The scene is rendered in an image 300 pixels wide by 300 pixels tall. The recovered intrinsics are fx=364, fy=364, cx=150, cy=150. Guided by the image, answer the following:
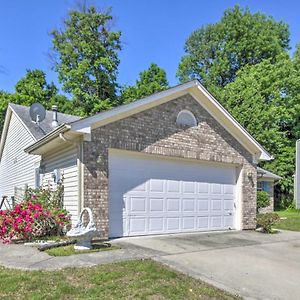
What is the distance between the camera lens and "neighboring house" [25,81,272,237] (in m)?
9.56

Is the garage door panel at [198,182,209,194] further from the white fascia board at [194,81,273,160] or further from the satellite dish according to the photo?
the satellite dish

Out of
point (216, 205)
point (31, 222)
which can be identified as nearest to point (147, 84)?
point (216, 205)

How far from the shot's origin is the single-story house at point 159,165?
376 inches

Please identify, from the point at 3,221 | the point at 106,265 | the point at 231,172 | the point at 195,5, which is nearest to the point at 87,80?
the point at 195,5

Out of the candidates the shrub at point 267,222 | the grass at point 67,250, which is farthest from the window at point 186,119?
the grass at point 67,250

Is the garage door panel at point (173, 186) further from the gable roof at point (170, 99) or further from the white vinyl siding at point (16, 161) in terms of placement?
the white vinyl siding at point (16, 161)

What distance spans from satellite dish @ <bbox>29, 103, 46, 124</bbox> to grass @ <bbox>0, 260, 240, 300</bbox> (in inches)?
405

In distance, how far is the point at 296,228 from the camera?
14.6 meters

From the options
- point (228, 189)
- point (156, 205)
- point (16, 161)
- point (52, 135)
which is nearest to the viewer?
point (52, 135)

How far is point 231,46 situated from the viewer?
38.7 meters

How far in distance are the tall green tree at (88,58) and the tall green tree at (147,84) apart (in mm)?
1582

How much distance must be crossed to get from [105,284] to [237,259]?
3471 mm

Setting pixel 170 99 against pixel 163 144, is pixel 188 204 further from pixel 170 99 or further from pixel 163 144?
pixel 170 99

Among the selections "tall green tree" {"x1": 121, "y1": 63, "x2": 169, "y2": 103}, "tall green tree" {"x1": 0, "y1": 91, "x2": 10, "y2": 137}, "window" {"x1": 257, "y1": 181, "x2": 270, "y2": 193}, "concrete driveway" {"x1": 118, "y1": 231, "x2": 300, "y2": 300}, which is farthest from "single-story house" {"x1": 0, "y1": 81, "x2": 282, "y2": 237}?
"tall green tree" {"x1": 121, "y1": 63, "x2": 169, "y2": 103}
